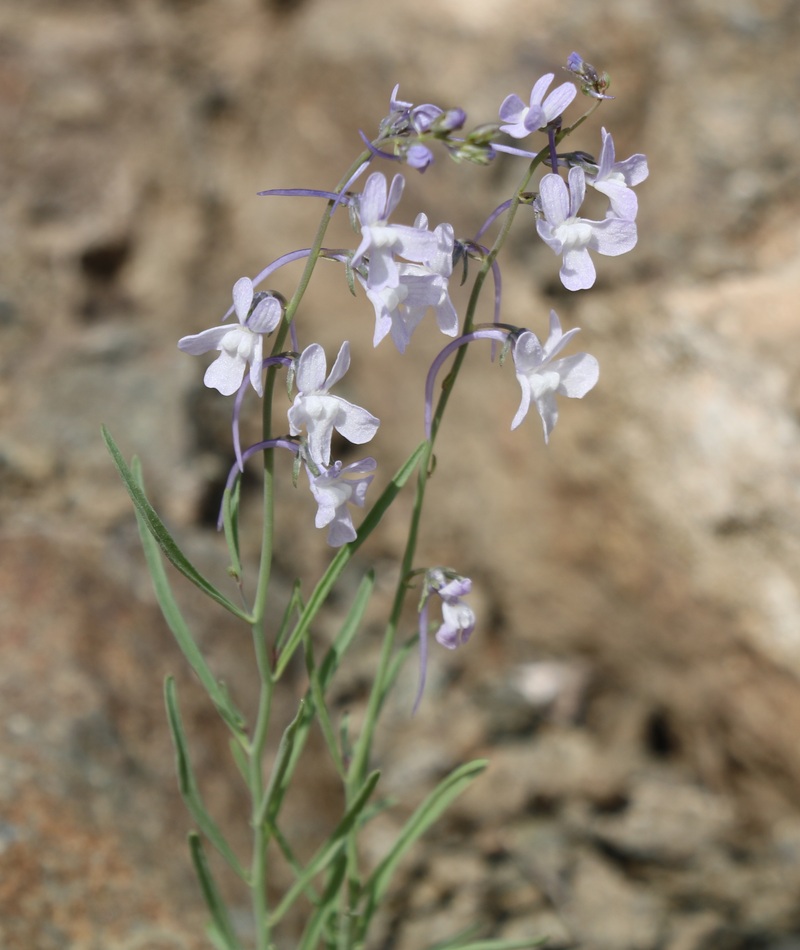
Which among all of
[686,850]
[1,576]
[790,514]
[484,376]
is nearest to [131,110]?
[484,376]

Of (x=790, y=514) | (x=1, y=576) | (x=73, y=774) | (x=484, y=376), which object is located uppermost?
(x=484, y=376)

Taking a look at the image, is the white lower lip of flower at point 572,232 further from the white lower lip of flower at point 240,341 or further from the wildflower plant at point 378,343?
the white lower lip of flower at point 240,341

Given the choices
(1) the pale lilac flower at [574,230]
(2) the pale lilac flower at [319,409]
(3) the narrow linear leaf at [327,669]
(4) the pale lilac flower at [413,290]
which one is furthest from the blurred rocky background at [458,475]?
(1) the pale lilac flower at [574,230]

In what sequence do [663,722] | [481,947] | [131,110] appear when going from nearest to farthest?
1. [481,947]
2. [663,722]
3. [131,110]

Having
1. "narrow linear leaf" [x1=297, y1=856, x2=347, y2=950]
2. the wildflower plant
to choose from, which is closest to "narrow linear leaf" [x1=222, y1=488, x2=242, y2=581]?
the wildflower plant

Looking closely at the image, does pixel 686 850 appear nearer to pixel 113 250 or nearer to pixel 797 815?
pixel 797 815

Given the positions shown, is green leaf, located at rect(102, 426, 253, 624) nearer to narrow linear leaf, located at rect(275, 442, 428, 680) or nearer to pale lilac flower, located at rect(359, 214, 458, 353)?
narrow linear leaf, located at rect(275, 442, 428, 680)
